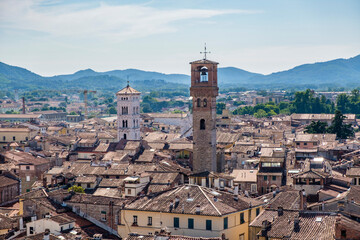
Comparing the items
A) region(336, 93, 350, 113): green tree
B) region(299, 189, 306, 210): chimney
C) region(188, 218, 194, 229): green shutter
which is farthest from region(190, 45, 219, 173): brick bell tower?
region(336, 93, 350, 113): green tree

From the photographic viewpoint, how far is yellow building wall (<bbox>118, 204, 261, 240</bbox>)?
38.2 meters

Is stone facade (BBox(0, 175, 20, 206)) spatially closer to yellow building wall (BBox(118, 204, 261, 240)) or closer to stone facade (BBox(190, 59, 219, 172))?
stone facade (BBox(190, 59, 219, 172))

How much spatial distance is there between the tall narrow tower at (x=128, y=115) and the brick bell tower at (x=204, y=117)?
1383 inches

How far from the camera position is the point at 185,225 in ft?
128

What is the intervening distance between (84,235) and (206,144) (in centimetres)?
2060

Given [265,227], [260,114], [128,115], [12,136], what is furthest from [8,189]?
[260,114]

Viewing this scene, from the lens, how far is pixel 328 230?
1353 inches

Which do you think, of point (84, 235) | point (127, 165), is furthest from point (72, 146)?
point (84, 235)

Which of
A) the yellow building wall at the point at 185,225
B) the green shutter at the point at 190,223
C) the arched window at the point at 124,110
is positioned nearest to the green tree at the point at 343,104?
the arched window at the point at 124,110

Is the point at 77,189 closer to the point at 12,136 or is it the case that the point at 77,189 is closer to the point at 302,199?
the point at 302,199

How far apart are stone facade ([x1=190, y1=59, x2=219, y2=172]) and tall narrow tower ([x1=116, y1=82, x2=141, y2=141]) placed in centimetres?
3516

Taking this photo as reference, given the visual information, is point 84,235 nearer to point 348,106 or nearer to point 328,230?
point 328,230

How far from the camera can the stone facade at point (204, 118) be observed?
188ft

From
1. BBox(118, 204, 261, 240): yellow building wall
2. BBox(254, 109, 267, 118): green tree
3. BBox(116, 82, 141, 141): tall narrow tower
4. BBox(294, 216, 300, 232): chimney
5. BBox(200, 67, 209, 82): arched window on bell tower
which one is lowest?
BBox(254, 109, 267, 118): green tree
